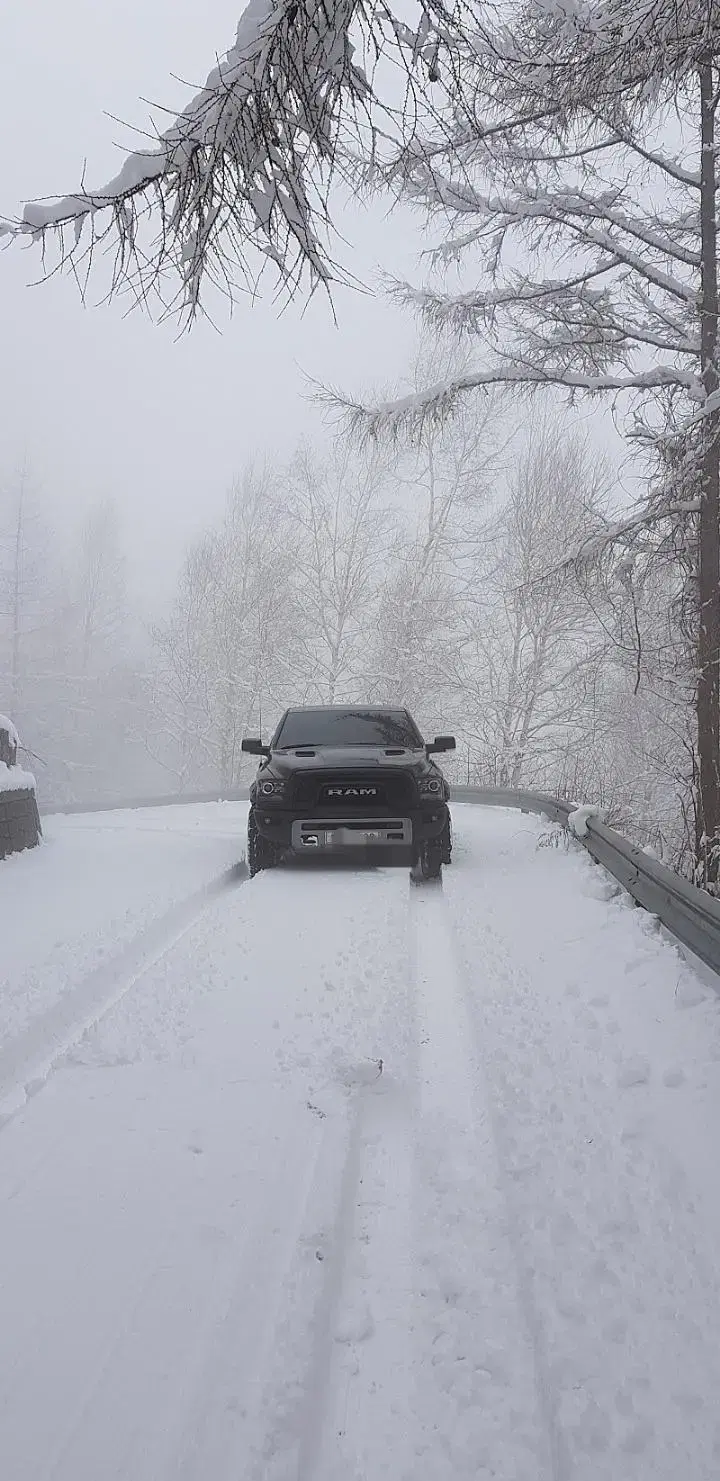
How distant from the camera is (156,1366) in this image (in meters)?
1.95

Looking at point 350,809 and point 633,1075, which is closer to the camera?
point 633,1075

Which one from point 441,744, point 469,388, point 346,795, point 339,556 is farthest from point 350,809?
point 339,556

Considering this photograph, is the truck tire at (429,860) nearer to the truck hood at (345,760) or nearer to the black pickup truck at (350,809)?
the black pickup truck at (350,809)

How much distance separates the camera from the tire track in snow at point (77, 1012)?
11.7 ft

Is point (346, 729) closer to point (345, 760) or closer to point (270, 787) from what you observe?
point (345, 760)

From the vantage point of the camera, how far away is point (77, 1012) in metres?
4.43

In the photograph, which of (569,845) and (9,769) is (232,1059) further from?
(9,769)

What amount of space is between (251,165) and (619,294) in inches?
240

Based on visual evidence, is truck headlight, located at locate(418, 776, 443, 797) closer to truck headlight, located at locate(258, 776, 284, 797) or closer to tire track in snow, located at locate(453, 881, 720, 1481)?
truck headlight, located at locate(258, 776, 284, 797)

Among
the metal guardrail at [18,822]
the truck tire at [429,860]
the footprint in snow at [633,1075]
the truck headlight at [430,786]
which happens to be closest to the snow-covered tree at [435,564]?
the metal guardrail at [18,822]

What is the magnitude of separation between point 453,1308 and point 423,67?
3.96 metres

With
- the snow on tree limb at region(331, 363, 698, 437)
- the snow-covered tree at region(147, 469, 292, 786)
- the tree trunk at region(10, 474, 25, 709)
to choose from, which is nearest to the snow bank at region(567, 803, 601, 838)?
the snow on tree limb at region(331, 363, 698, 437)

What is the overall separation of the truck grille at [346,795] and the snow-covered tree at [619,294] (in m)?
2.72

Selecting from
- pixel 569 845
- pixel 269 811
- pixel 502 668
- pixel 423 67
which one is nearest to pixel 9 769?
pixel 269 811
